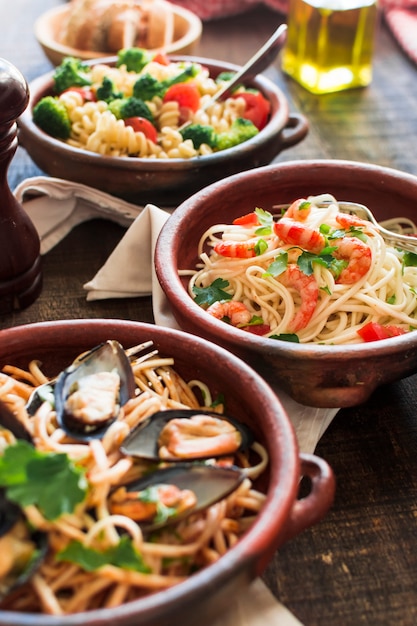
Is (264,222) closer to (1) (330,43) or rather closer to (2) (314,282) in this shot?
(2) (314,282)

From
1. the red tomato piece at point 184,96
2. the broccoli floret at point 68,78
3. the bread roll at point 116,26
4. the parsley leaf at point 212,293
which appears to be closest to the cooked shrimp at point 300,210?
the parsley leaf at point 212,293

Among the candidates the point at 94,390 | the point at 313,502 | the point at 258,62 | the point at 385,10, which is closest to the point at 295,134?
the point at 258,62

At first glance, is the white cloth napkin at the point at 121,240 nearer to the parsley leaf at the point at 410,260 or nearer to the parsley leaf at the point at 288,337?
the parsley leaf at the point at 288,337

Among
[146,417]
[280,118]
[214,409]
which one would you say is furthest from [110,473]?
[280,118]

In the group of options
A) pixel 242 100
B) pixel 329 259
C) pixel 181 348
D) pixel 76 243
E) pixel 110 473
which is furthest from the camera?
pixel 242 100

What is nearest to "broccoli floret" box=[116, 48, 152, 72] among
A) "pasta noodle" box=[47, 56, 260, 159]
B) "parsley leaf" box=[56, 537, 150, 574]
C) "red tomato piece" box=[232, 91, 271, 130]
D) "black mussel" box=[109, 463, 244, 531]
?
"pasta noodle" box=[47, 56, 260, 159]

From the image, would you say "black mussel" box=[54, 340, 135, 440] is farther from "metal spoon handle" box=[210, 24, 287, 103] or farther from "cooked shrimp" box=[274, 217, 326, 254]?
"metal spoon handle" box=[210, 24, 287, 103]

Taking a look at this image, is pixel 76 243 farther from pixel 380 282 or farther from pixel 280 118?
pixel 380 282
